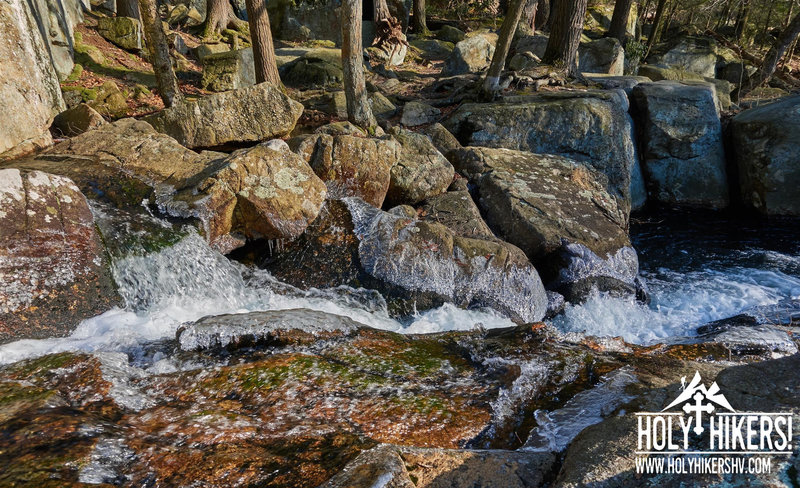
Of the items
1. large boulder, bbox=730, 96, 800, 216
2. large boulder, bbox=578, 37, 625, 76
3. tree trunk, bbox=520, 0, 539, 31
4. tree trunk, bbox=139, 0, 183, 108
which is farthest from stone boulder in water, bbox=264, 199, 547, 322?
tree trunk, bbox=520, 0, 539, 31

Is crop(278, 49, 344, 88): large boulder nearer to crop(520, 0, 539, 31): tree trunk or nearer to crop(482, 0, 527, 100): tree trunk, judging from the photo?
crop(482, 0, 527, 100): tree trunk

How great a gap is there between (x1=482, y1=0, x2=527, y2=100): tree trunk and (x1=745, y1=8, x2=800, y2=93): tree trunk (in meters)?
11.0

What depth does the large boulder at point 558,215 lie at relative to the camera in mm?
7660

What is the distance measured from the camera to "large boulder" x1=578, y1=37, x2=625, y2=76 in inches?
651

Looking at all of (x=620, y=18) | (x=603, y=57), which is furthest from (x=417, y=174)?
(x=620, y=18)

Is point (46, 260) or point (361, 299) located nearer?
point (46, 260)

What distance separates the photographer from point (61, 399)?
3.30 metres

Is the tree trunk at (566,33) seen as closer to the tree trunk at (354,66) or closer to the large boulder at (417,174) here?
the tree trunk at (354,66)

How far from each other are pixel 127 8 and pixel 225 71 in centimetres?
540

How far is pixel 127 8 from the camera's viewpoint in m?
15.3

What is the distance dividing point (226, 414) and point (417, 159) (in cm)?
614

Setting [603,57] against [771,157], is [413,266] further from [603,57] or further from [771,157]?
[603,57]

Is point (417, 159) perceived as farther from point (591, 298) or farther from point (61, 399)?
point (61, 399)

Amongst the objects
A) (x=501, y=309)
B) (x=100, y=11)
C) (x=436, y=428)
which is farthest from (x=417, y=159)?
(x=100, y=11)
